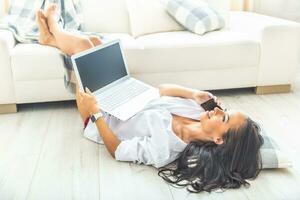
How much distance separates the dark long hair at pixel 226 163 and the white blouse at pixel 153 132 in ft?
0.36

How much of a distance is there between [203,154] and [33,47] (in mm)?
1380

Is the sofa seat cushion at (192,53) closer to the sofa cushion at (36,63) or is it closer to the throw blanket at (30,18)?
the throw blanket at (30,18)

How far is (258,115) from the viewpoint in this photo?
2500 millimetres

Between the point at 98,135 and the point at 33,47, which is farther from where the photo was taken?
the point at 33,47

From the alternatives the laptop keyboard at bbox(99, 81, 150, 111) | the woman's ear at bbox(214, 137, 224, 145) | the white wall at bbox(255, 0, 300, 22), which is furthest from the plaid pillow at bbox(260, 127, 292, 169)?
the white wall at bbox(255, 0, 300, 22)

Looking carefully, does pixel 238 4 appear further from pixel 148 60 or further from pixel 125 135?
pixel 125 135

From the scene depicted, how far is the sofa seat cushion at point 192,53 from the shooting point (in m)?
2.58

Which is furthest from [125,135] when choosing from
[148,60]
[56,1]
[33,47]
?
[56,1]

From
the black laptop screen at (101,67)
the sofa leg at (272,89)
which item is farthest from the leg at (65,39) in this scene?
the sofa leg at (272,89)

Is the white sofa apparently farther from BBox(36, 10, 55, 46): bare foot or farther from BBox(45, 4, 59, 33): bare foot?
BBox(45, 4, 59, 33): bare foot

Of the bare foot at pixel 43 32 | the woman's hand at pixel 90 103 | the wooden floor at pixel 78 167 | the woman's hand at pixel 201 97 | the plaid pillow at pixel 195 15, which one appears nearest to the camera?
the wooden floor at pixel 78 167

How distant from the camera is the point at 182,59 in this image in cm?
262

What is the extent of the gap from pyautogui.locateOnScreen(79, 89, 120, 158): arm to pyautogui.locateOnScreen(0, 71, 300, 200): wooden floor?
83mm

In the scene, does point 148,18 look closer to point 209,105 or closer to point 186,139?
point 209,105
